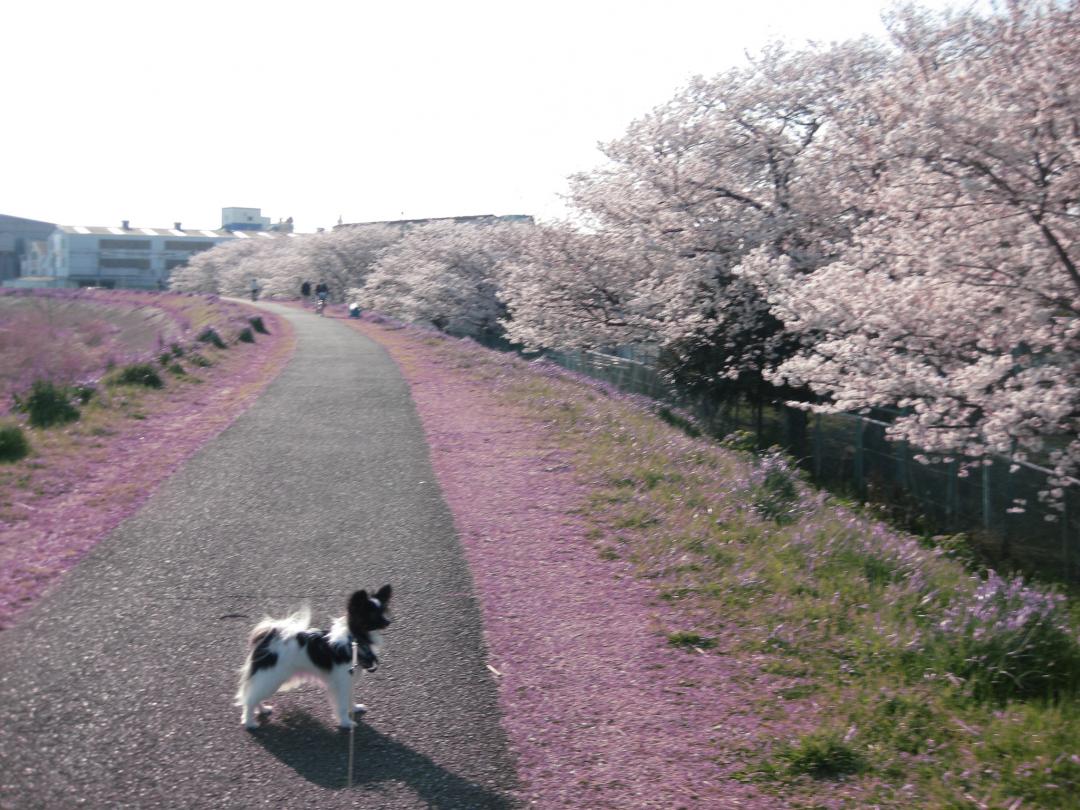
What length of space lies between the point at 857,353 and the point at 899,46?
8.55 meters

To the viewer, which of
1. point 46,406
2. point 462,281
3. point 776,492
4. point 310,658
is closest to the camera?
point 310,658

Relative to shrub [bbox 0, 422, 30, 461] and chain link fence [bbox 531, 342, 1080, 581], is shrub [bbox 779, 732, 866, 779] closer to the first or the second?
chain link fence [bbox 531, 342, 1080, 581]

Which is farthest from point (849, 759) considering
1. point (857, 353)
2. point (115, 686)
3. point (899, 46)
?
point (899, 46)

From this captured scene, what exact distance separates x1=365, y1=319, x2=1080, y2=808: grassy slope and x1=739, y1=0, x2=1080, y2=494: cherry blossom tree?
1803mm

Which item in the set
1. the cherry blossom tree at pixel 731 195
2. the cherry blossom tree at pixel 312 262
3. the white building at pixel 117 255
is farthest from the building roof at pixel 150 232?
the cherry blossom tree at pixel 731 195

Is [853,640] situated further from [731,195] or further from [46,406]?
[731,195]

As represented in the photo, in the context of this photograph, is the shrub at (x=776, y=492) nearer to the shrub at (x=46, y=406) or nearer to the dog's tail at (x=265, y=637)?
the dog's tail at (x=265, y=637)

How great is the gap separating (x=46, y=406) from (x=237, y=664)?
8398 mm

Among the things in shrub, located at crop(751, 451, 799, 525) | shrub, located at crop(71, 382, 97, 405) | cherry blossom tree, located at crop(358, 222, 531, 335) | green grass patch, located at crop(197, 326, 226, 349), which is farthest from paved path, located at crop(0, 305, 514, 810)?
cherry blossom tree, located at crop(358, 222, 531, 335)

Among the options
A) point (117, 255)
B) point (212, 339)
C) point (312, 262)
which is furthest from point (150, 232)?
point (212, 339)

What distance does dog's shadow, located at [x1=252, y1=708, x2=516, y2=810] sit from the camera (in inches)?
160

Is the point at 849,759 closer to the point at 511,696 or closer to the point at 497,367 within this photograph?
the point at 511,696

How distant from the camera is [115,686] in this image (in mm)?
4859

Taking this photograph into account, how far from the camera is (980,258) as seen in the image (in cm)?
920
